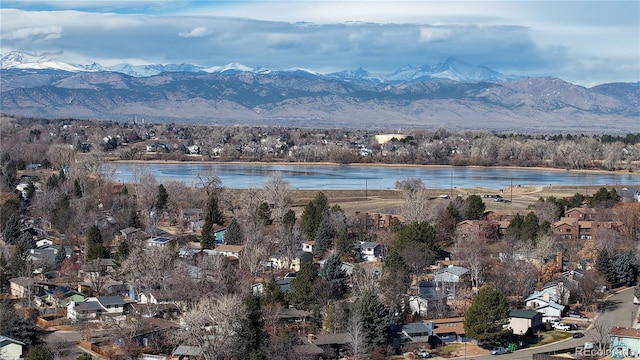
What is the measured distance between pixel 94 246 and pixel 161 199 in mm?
7123

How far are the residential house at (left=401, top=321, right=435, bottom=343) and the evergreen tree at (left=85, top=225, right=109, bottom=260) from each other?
7937 millimetres

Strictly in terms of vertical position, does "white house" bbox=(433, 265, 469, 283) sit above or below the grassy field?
below

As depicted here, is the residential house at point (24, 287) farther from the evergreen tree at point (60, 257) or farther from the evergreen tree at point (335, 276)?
the evergreen tree at point (335, 276)

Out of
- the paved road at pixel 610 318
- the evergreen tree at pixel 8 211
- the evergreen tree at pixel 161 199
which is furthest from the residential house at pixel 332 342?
the evergreen tree at pixel 161 199

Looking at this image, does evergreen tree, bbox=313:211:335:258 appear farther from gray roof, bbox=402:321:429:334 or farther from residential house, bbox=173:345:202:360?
residential house, bbox=173:345:202:360

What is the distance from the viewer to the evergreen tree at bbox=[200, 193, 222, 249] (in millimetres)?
21625

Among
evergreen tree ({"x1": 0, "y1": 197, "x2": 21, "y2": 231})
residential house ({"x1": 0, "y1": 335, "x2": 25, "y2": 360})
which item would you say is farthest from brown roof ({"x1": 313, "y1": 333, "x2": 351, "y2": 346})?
evergreen tree ({"x1": 0, "y1": 197, "x2": 21, "y2": 231})

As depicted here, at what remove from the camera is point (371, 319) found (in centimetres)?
1448

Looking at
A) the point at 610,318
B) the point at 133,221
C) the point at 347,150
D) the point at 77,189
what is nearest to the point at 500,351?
the point at 610,318

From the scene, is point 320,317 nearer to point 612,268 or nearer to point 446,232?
point 612,268

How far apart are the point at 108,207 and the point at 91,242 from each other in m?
7.42

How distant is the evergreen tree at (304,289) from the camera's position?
16625mm

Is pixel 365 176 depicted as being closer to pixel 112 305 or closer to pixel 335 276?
pixel 335 276

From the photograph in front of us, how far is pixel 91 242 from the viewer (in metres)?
20.4
